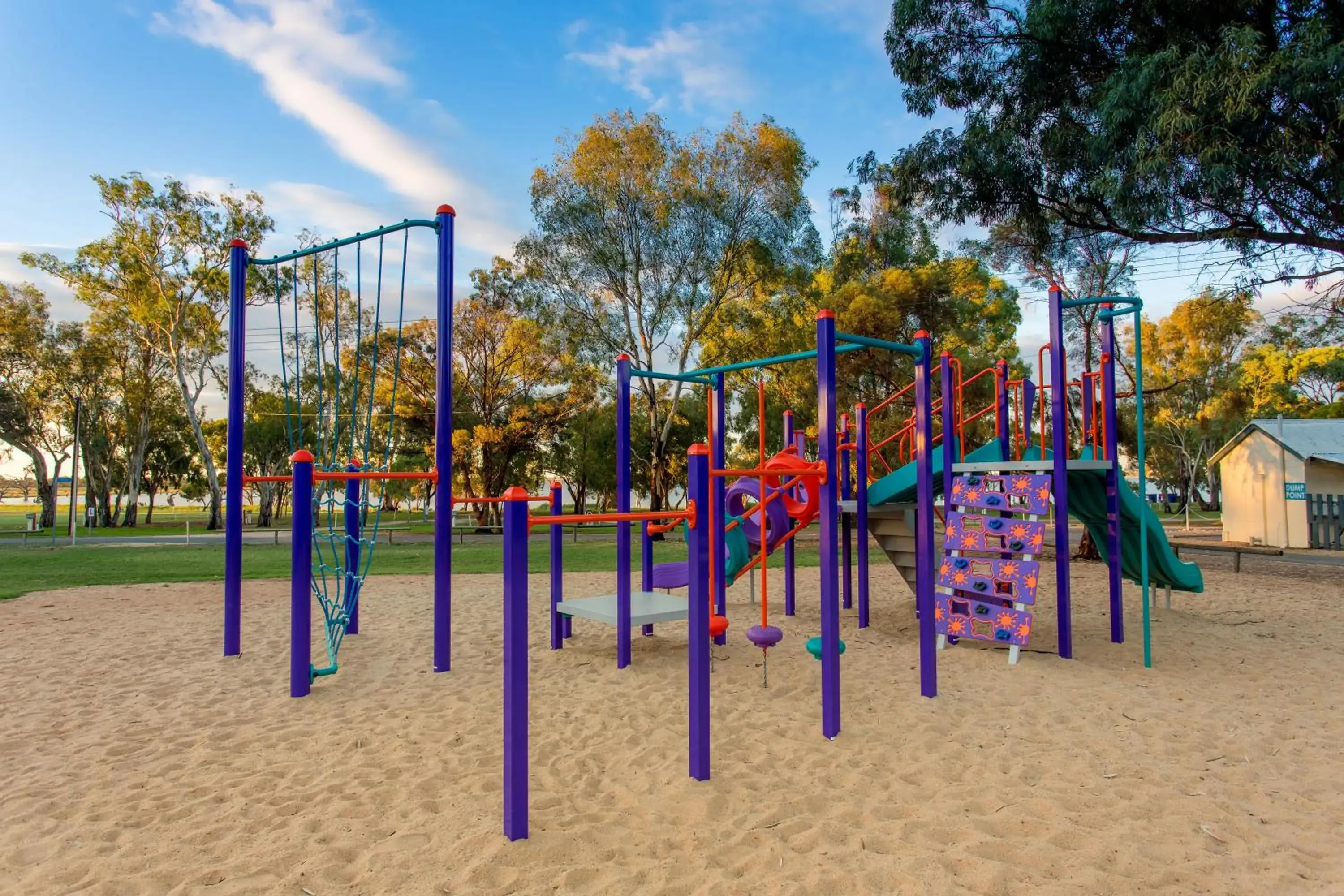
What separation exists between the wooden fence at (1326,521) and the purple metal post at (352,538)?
2109 centimetres

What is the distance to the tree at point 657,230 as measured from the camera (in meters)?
20.7

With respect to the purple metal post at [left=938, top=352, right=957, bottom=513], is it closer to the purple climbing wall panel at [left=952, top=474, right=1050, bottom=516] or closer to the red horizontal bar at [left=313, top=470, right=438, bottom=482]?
the purple climbing wall panel at [left=952, top=474, right=1050, bottom=516]

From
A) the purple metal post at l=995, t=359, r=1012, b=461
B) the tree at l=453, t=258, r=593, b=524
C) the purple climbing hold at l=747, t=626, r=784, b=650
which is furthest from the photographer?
the tree at l=453, t=258, r=593, b=524

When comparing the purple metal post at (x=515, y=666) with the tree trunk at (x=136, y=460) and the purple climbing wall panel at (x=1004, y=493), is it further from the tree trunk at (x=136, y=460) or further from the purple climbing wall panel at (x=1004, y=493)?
the tree trunk at (x=136, y=460)

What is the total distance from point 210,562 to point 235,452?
33.1 ft

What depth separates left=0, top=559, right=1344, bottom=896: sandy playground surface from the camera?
2.50 m

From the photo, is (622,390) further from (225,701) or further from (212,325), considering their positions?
(212,325)

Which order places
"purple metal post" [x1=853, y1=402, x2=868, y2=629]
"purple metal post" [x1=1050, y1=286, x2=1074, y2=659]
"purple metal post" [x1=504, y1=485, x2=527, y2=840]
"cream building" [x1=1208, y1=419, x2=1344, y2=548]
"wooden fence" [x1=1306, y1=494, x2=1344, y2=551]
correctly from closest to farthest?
"purple metal post" [x1=504, y1=485, x2=527, y2=840], "purple metal post" [x1=1050, y1=286, x2=1074, y2=659], "purple metal post" [x1=853, y1=402, x2=868, y2=629], "wooden fence" [x1=1306, y1=494, x2=1344, y2=551], "cream building" [x1=1208, y1=419, x2=1344, y2=548]

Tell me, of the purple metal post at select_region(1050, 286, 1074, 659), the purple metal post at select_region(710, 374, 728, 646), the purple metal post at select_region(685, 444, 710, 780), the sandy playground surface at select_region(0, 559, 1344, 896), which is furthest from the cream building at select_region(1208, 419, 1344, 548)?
the purple metal post at select_region(685, 444, 710, 780)

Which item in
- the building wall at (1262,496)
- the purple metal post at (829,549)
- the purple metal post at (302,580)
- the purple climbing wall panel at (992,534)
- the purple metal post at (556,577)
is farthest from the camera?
the building wall at (1262,496)

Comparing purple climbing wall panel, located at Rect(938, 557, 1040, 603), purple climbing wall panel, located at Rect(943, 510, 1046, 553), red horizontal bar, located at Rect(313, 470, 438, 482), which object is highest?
red horizontal bar, located at Rect(313, 470, 438, 482)

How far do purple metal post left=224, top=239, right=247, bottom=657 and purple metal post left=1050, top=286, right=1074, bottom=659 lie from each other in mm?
6525

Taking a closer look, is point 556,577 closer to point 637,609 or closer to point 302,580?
point 637,609

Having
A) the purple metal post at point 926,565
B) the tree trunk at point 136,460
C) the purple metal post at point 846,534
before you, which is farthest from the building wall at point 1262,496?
the tree trunk at point 136,460
